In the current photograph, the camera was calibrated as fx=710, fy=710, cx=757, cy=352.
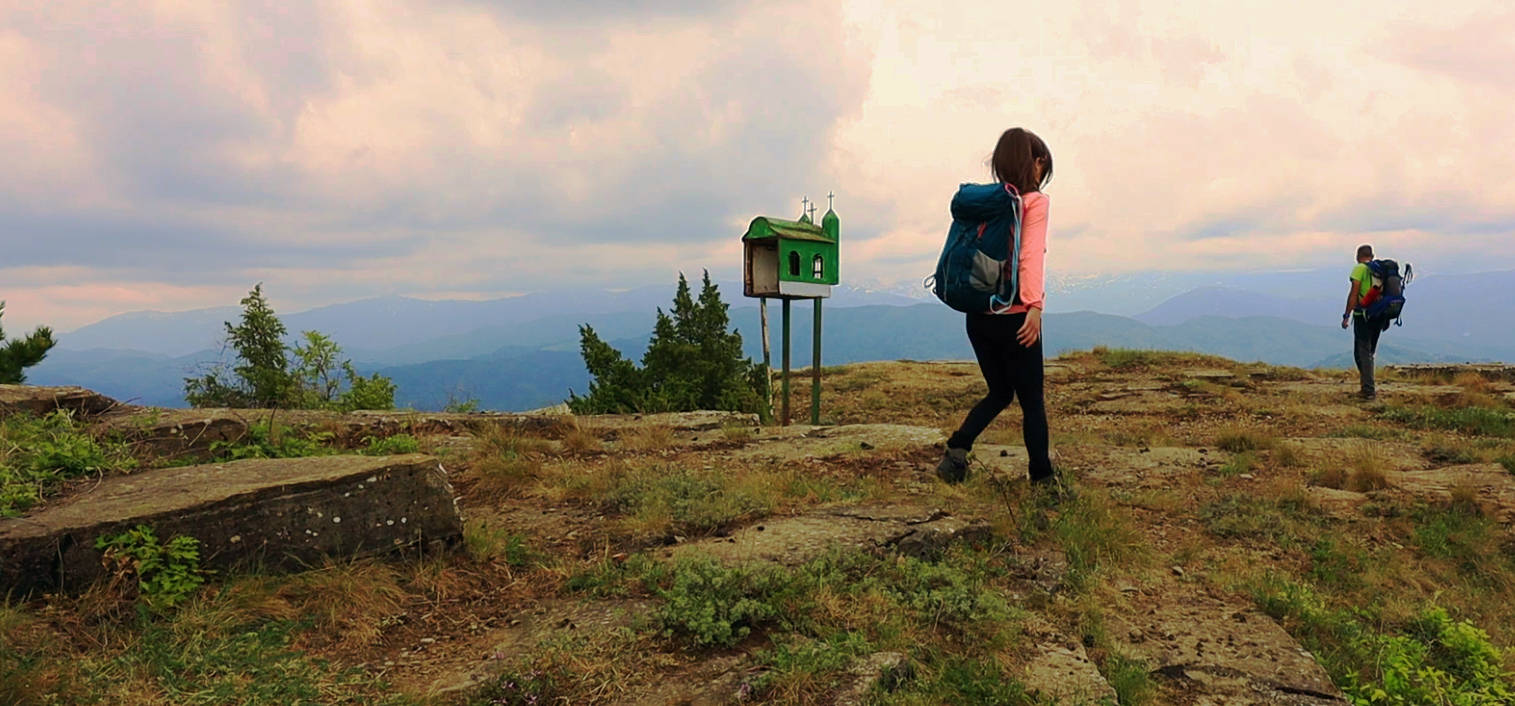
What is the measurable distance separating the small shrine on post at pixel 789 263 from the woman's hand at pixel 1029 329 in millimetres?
6529

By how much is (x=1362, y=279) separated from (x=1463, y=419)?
280cm

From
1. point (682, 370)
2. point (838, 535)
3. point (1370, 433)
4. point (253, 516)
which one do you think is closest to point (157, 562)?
point (253, 516)

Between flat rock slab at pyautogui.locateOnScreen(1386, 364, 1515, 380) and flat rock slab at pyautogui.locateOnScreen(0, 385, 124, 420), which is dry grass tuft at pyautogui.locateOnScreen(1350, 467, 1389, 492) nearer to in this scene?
flat rock slab at pyautogui.locateOnScreen(0, 385, 124, 420)

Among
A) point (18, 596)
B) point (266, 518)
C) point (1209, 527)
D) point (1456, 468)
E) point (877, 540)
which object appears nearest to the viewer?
point (18, 596)

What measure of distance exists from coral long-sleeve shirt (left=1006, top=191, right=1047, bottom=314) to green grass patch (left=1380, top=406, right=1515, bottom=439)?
8.42 meters

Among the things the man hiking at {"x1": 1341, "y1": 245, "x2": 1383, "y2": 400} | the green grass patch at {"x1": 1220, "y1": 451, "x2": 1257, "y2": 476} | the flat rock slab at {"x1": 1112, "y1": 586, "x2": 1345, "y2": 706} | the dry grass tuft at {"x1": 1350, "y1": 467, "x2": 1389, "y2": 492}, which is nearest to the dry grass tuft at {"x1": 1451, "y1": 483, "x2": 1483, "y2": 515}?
the dry grass tuft at {"x1": 1350, "y1": 467, "x2": 1389, "y2": 492}

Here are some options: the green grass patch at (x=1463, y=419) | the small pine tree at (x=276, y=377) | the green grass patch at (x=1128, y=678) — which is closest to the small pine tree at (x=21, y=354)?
the small pine tree at (x=276, y=377)

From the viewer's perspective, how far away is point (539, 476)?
5.65 metres

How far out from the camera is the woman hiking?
474cm

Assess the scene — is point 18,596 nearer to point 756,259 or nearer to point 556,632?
point 556,632

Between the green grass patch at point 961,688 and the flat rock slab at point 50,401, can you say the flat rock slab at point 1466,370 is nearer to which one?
the green grass patch at point 961,688

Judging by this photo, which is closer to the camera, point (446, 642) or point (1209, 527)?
point (446, 642)

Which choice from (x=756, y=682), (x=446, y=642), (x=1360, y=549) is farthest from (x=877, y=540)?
(x=1360, y=549)

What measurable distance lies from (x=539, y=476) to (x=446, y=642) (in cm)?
254
